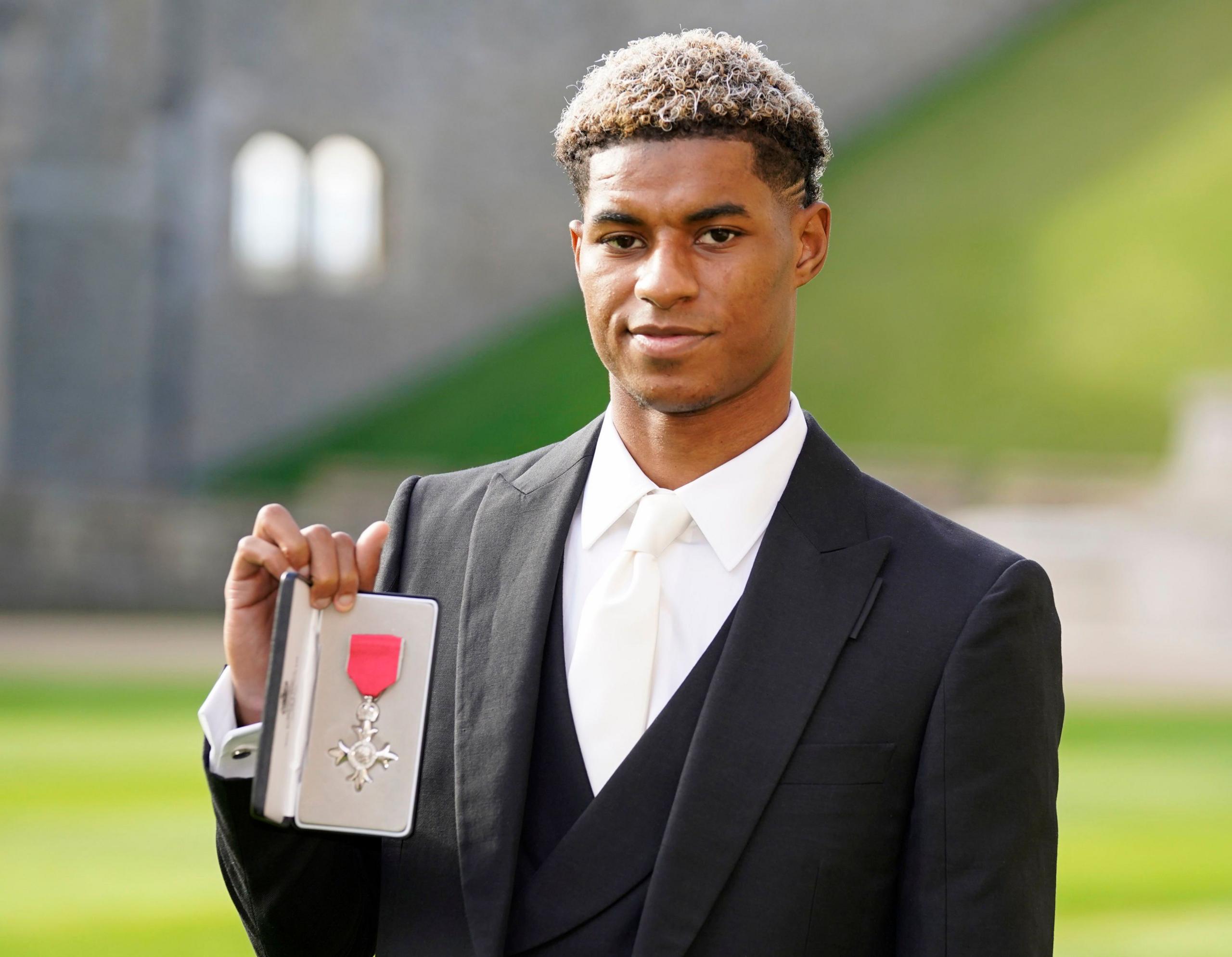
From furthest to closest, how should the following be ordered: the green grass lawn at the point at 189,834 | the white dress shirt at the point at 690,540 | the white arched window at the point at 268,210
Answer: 1. the white arched window at the point at 268,210
2. the green grass lawn at the point at 189,834
3. the white dress shirt at the point at 690,540

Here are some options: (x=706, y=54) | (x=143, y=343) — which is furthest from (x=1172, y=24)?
(x=706, y=54)

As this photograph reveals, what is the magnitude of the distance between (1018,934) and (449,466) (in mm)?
17964

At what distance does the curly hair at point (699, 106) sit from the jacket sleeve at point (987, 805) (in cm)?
62

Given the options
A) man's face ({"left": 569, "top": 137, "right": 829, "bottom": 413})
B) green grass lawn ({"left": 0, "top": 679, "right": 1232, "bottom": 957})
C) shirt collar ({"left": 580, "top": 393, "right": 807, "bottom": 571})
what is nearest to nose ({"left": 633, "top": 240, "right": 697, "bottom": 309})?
man's face ({"left": 569, "top": 137, "right": 829, "bottom": 413})

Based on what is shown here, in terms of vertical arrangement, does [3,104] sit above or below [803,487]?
above

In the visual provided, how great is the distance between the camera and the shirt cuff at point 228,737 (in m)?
1.88

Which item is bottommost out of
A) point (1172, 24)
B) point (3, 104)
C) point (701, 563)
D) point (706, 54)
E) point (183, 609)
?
point (701, 563)

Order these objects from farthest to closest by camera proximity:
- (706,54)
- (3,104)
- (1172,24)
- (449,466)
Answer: (1172,24) < (3,104) < (449,466) < (706,54)

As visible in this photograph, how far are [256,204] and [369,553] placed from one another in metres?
22.7

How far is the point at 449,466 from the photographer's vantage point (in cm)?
1964

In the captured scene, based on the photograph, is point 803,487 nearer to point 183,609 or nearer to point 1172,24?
point 183,609

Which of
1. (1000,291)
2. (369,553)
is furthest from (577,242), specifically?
(1000,291)

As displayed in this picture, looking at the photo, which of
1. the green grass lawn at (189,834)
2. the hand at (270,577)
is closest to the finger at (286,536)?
the hand at (270,577)

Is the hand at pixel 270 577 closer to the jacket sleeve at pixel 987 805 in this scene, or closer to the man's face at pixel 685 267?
the man's face at pixel 685 267
